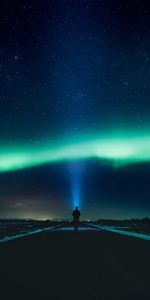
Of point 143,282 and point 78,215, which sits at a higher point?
point 78,215

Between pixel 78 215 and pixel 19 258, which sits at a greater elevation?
pixel 78 215

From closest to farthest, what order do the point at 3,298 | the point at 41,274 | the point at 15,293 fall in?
the point at 3,298 < the point at 15,293 < the point at 41,274

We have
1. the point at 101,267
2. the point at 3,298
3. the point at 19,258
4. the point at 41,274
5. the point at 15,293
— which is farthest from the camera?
the point at 19,258

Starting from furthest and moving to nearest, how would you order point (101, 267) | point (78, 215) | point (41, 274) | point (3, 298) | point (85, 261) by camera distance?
point (78, 215) < point (85, 261) < point (101, 267) < point (41, 274) < point (3, 298)

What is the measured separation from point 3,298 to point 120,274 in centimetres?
389

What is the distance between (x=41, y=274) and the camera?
1075 centimetres

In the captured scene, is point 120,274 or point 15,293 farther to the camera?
point 120,274

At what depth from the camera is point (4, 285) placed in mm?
9094

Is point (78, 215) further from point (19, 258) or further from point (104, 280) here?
point (104, 280)

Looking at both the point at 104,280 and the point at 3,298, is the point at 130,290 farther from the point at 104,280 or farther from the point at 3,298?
the point at 3,298

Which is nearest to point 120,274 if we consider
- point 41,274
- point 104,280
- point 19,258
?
point 104,280

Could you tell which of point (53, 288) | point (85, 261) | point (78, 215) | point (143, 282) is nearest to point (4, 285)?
point (53, 288)

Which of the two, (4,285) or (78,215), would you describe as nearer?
(4,285)

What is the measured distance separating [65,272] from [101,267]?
4.69ft
